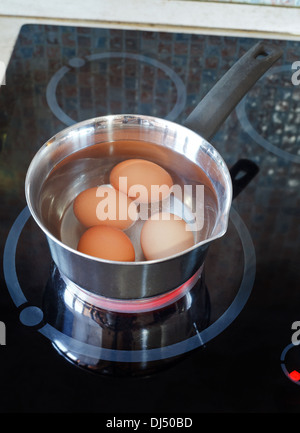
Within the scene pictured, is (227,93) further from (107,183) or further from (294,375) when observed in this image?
(294,375)

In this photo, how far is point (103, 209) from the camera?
68 cm

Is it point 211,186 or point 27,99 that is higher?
point 27,99

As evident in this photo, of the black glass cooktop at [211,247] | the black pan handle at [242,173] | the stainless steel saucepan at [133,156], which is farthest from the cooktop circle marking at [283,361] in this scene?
the black pan handle at [242,173]

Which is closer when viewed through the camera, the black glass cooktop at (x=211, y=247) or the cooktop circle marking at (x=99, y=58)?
the black glass cooktop at (x=211, y=247)

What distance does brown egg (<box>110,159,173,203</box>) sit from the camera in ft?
2.37

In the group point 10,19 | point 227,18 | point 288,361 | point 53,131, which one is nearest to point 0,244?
point 53,131

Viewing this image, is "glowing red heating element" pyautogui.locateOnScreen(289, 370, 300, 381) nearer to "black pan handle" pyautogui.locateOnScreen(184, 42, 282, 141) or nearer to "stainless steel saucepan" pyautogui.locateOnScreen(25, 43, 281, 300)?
"stainless steel saucepan" pyautogui.locateOnScreen(25, 43, 281, 300)

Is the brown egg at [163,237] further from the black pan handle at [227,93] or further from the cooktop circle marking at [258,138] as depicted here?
the cooktop circle marking at [258,138]

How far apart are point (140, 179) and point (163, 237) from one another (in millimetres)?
117

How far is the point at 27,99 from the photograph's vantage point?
2.96 feet

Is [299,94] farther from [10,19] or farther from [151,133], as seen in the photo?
[10,19]

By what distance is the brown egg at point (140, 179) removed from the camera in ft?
2.37

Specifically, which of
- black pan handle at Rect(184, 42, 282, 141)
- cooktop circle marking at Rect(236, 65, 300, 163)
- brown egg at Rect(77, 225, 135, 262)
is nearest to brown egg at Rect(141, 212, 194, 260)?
brown egg at Rect(77, 225, 135, 262)

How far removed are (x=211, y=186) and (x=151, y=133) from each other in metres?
0.13
